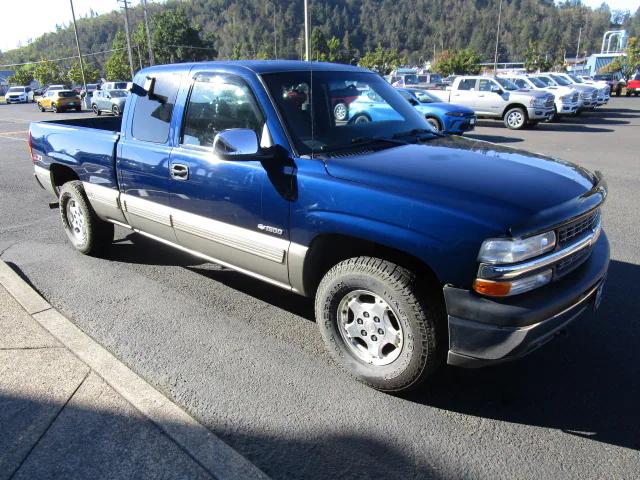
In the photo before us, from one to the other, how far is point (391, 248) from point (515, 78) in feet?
62.1

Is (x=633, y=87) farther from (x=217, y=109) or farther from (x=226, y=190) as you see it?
(x=226, y=190)

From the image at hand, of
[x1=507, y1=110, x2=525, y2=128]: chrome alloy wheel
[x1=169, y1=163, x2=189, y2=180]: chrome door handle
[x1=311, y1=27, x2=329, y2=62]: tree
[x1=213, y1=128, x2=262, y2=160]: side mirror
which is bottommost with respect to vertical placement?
[x1=507, y1=110, x2=525, y2=128]: chrome alloy wheel

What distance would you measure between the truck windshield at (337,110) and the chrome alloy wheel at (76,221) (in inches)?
116

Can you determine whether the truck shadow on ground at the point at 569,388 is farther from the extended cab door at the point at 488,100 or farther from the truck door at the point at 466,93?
the truck door at the point at 466,93

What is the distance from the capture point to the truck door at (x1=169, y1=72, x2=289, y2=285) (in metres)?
3.24

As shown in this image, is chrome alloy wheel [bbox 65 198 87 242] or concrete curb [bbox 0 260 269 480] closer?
concrete curb [bbox 0 260 269 480]

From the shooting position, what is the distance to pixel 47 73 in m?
82.2

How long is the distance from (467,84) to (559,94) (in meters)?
3.87

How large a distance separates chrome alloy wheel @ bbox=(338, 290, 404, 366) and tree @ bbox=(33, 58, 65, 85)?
93116 mm

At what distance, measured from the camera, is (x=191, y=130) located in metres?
3.75

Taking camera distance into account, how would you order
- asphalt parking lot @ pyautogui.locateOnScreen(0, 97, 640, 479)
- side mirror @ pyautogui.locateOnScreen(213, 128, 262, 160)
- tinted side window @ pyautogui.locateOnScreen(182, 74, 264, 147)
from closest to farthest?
asphalt parking lot @ pyautogui.locateOnScreen(0, 97, 640, 479), side mirror @ pyautogui.locateOnScreen(213, 128, 262, 160), tinted side window @ pyautogui.locateOnScreen(182, 74, 264, 147)

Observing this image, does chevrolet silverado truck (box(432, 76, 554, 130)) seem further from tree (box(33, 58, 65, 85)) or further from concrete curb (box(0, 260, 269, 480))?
tree (box(33, 58, 65, 85))

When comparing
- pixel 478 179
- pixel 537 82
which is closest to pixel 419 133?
pixel 478 179

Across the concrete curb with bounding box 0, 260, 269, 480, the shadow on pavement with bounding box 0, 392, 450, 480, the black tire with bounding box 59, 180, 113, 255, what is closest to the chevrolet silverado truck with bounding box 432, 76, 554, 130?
the black tire with bounding box 59, 180, 113, 255
